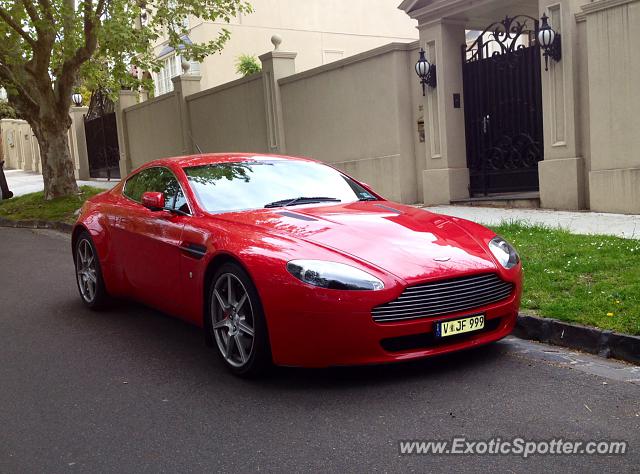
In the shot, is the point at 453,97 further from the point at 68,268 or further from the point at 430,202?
the point at 68,268

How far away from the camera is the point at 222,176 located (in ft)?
19.6

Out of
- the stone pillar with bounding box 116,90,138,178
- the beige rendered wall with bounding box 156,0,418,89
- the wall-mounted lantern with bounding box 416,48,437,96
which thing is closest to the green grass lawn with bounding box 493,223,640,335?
the wall-mounted lantern with bounding box 416,48,437,96

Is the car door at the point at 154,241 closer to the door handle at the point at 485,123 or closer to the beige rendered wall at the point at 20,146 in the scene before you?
the door handle at the point at 485,123

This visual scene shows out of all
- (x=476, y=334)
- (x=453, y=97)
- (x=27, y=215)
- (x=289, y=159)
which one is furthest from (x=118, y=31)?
(x=476, y=334)

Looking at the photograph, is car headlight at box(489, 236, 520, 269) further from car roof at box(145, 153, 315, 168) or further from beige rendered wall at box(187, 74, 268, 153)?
beige rendered wall at box(187, 74, 268, 153)

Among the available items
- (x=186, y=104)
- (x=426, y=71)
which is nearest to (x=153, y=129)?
(x=186, y=104)

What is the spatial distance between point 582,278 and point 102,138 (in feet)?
81.2

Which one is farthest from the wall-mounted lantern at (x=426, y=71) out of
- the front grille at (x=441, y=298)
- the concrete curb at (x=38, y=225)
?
the front grille at (x=441, y=298)

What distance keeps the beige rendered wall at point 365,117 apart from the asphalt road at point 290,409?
8.99 meters

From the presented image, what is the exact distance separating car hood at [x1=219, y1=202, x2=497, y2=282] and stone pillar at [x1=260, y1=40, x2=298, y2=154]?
12.2m

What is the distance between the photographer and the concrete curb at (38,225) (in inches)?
595

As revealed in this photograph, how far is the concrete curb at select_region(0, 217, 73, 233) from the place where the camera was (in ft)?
49.6

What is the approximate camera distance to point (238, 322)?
15.6ft

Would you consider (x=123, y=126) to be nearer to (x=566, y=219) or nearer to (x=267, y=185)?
(x=566, y=219)
